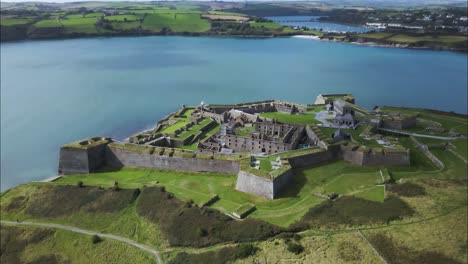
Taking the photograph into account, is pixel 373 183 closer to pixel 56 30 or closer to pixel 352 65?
pixel 352 65

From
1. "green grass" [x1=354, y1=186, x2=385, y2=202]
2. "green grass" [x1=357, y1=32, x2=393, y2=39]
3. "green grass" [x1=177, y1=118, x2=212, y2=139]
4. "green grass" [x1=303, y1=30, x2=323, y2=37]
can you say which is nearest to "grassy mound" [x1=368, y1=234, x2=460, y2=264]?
"green grass" [x1=354, y1=186, x2=385, y2=202]

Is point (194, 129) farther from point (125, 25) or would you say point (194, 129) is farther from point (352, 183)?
point (125, 25)

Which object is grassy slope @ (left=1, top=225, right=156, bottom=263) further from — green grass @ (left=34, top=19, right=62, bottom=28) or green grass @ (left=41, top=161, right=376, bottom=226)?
green grass @ (left=34, top=19, right=62, bottom=28)

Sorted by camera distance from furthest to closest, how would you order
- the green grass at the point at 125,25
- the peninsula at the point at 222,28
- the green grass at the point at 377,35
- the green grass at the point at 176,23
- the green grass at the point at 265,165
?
the green grass at the point at 176,23 < the green grass at the point at 125,25 < the green grass at the point at 377,35 < the peninsula at the point at 222,28 < the green grass at the point at 265,165

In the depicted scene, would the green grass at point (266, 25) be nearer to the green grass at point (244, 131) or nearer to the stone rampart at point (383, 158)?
the green grass at point (244, 131)

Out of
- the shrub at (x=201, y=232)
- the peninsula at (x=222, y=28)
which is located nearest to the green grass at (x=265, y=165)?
the shrub at (x=201, y=232)

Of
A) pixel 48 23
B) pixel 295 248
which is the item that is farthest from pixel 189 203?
pixel 48 23
